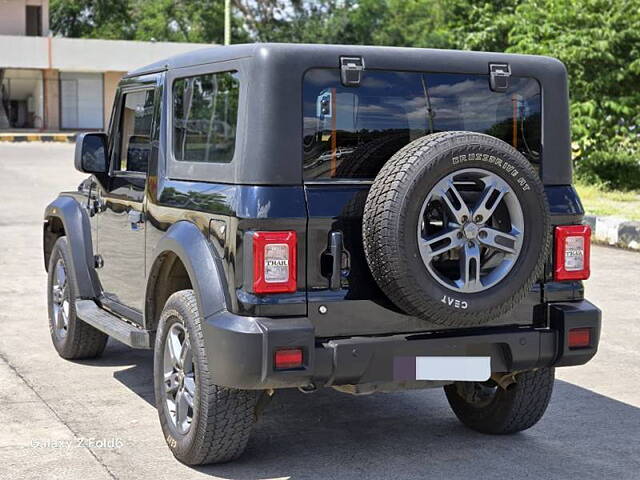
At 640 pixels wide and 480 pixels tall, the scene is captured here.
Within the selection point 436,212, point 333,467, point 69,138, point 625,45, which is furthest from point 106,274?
point 69,138

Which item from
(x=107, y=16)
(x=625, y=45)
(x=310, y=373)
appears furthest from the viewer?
(x=107, y=16)

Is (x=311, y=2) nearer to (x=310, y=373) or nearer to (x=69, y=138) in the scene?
(x=69, y=138)

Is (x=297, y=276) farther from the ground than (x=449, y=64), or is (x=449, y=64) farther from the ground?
(x=449, y=64)

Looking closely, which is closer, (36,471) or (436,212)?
(436,212)

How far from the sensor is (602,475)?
4777mm

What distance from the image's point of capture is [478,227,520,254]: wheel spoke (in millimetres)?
4398

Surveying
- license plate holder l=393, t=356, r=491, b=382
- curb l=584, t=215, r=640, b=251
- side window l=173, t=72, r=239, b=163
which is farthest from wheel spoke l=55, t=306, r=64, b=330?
curb l=584, t=215, r=640, b=251

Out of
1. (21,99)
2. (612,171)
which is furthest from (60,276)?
(21,99)

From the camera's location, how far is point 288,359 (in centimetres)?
430

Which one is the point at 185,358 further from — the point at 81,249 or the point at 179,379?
the point at 81,249

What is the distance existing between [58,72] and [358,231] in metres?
46.1

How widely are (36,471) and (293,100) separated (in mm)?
2006

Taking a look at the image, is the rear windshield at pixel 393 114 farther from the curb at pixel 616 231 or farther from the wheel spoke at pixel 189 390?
the curb at pixel 616 231

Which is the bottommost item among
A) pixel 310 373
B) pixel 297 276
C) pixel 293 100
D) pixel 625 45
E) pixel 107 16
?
pixel 310 373
